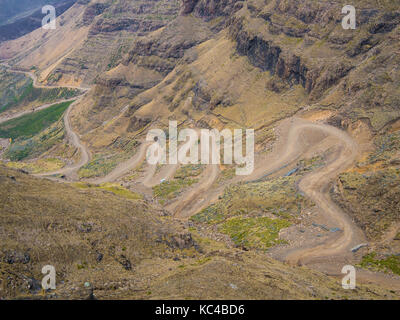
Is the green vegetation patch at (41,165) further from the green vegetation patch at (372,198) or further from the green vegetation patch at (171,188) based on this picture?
the green vegetation patch at (372,198)

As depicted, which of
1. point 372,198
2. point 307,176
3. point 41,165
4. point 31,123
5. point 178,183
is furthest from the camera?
point 31,123

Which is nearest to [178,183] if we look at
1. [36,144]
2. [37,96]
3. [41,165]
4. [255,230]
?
[255,230]

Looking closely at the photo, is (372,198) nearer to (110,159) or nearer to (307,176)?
(307,176)

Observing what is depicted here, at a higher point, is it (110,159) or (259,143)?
(259,143)

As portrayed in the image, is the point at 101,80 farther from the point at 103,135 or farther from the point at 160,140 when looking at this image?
the point at 160,140

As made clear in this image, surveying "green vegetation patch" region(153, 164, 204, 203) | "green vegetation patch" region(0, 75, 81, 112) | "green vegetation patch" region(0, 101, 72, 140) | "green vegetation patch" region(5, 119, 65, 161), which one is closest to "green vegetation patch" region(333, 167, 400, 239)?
"green vegetation patch" region(153, 164, 204, 203)
